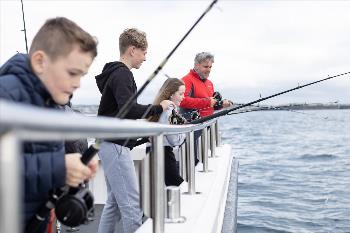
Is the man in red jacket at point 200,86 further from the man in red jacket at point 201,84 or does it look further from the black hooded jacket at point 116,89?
the black hooded jacket at point 116,89

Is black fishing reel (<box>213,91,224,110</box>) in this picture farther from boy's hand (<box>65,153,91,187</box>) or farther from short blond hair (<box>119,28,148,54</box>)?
boy's hand (<box>65,153,91,187</box>)

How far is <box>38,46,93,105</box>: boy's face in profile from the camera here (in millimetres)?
1468

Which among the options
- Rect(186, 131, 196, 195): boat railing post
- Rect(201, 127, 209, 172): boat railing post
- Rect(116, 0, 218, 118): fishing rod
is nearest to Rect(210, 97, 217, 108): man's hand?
Rect(201, 127, 209, 172): boat railing post

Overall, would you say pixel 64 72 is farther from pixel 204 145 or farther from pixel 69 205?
pixel 204 145

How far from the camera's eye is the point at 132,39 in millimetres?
2936

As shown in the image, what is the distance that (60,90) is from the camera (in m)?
1.51

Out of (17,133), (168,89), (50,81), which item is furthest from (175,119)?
(17,133)

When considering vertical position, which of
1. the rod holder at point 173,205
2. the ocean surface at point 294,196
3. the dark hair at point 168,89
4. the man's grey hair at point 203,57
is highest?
the man's grey hair at point 203,57

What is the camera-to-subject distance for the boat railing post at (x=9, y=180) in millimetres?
685

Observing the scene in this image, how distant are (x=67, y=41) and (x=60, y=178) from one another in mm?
426

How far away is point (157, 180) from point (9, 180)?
132cm

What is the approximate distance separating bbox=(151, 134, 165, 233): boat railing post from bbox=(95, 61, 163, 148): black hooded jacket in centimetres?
77

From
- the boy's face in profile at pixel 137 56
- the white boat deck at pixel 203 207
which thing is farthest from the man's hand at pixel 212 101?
the boy's face in profile at pixel 137 56

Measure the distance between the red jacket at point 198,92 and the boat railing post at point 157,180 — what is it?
9.59 feet
